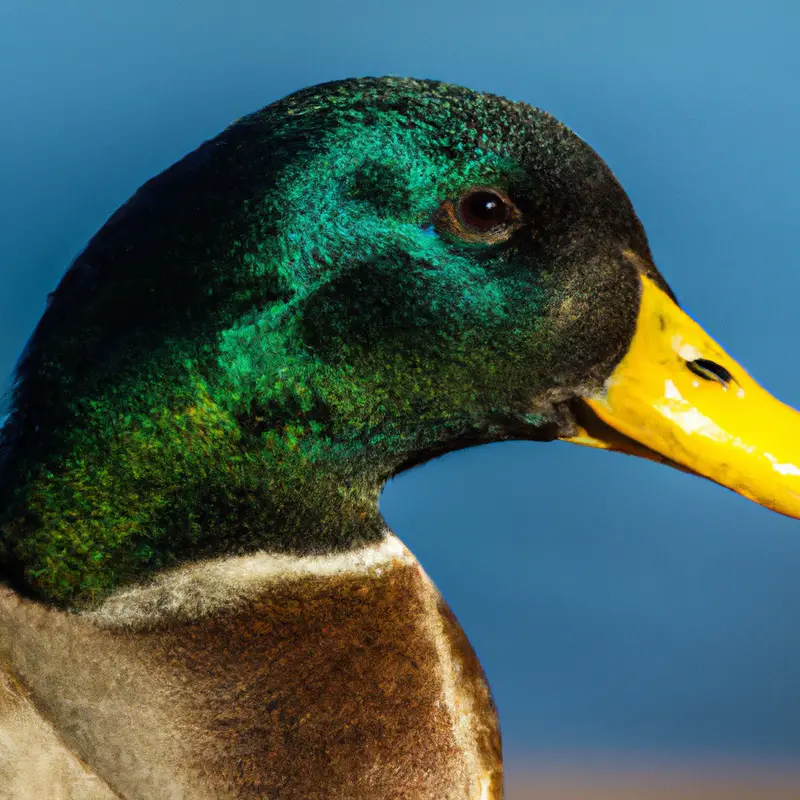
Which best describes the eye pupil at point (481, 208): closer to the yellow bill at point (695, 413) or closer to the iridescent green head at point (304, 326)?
the iridescent green head at point (304, 326)

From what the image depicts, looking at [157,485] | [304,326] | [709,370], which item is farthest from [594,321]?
[157,485]

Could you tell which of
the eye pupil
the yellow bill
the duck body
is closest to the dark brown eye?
the eye pupil

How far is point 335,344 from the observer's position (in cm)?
79

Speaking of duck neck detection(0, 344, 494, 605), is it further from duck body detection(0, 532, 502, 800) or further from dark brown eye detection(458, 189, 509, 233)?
dark brown eye detection(458, 189, 509, 233)

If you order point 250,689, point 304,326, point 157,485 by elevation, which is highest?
point 304,326

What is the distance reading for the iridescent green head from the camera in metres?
0.77

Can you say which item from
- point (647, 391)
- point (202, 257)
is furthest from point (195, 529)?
point (647, 391)

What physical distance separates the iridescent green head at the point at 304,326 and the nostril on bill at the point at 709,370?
5cm

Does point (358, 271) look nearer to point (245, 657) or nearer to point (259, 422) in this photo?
point (259, 422)

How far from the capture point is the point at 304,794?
0.74 m

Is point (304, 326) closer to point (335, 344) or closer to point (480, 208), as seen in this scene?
point (335, 344)

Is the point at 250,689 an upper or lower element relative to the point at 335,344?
lower

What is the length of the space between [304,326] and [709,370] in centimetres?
28

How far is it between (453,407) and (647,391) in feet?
0.45
